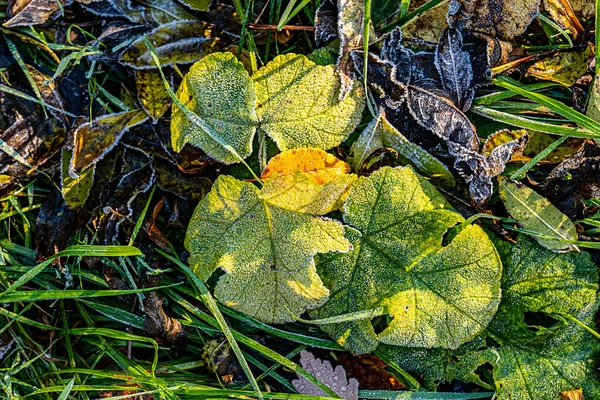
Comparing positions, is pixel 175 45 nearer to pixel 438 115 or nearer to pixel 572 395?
pixel 438 115

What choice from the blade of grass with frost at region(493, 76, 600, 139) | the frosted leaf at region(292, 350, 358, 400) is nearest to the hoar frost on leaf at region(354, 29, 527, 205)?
the blade of grass with frost at region(493, 76, 600, 139)

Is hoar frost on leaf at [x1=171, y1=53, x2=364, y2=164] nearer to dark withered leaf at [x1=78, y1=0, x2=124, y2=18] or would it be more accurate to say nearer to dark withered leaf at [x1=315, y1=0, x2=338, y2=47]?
Result: dark withered leaf at [x1=315, y1=0, x2=338, y2=47]

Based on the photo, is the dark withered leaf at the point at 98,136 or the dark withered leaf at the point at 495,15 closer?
the dark withered leaf at the point at 495,15

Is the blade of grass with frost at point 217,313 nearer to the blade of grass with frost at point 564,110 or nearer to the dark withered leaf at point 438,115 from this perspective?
the dark withered leaf at point 438,115

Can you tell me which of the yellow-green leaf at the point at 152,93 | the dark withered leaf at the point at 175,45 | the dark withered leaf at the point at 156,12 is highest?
the dark withered leaf at the point at 156,12

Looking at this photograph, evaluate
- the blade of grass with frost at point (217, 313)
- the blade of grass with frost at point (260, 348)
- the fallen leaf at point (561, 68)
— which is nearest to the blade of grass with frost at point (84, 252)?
the blade of grass with frost at point (217, 313)

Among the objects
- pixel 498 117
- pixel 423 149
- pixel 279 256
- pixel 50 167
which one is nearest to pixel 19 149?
pixel 50 167
